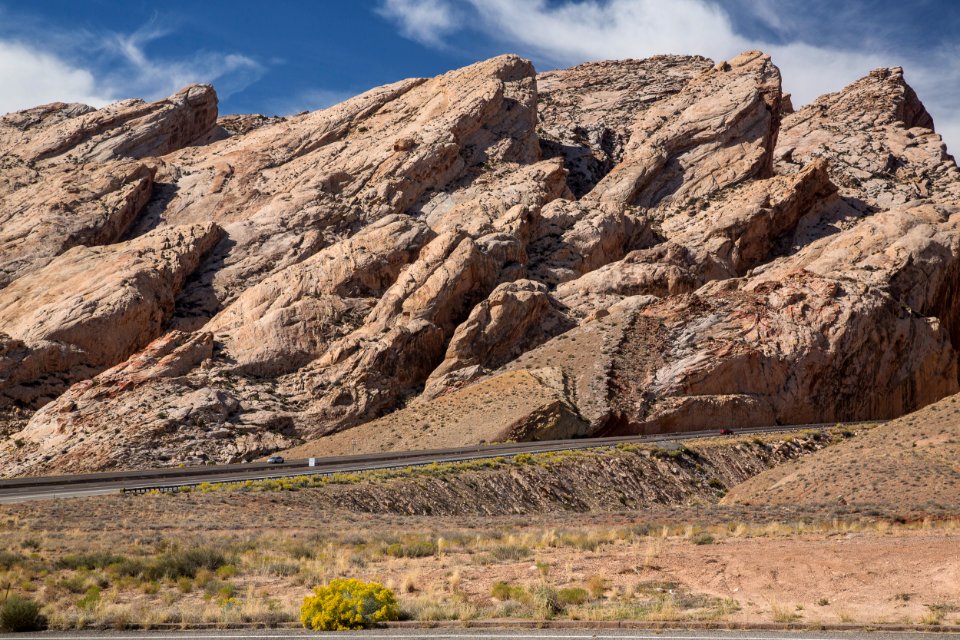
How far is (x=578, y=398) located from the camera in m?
60.9

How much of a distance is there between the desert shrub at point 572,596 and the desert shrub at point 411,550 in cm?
652

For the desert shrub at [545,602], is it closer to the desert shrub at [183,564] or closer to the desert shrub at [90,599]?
the desert shrub at [183,564]

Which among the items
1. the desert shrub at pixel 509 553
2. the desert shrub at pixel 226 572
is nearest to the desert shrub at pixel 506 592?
the desert shrub at pixel 509 553

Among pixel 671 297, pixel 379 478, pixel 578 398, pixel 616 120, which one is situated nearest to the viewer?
pixel 379 478

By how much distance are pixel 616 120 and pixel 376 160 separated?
4929 centimetres

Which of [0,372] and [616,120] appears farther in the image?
[616,120]

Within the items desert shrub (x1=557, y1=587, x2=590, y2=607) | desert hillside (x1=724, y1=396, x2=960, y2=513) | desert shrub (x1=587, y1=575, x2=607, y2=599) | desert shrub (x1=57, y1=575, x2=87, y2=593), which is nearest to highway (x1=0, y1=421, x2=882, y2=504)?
desert hillside (x1=724, y1=396, x2=960, y2=513)

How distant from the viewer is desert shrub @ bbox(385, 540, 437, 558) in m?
23.3

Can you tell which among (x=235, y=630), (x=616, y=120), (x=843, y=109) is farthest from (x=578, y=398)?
(x=843, y=109)

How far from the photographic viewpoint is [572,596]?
17.3m

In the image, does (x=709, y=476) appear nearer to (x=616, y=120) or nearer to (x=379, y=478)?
(x=379, y=478)

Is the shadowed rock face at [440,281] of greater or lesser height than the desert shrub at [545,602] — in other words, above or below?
above

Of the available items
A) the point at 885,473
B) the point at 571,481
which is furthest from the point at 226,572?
the point at 885,473

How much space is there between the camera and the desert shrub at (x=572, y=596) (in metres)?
17.2
